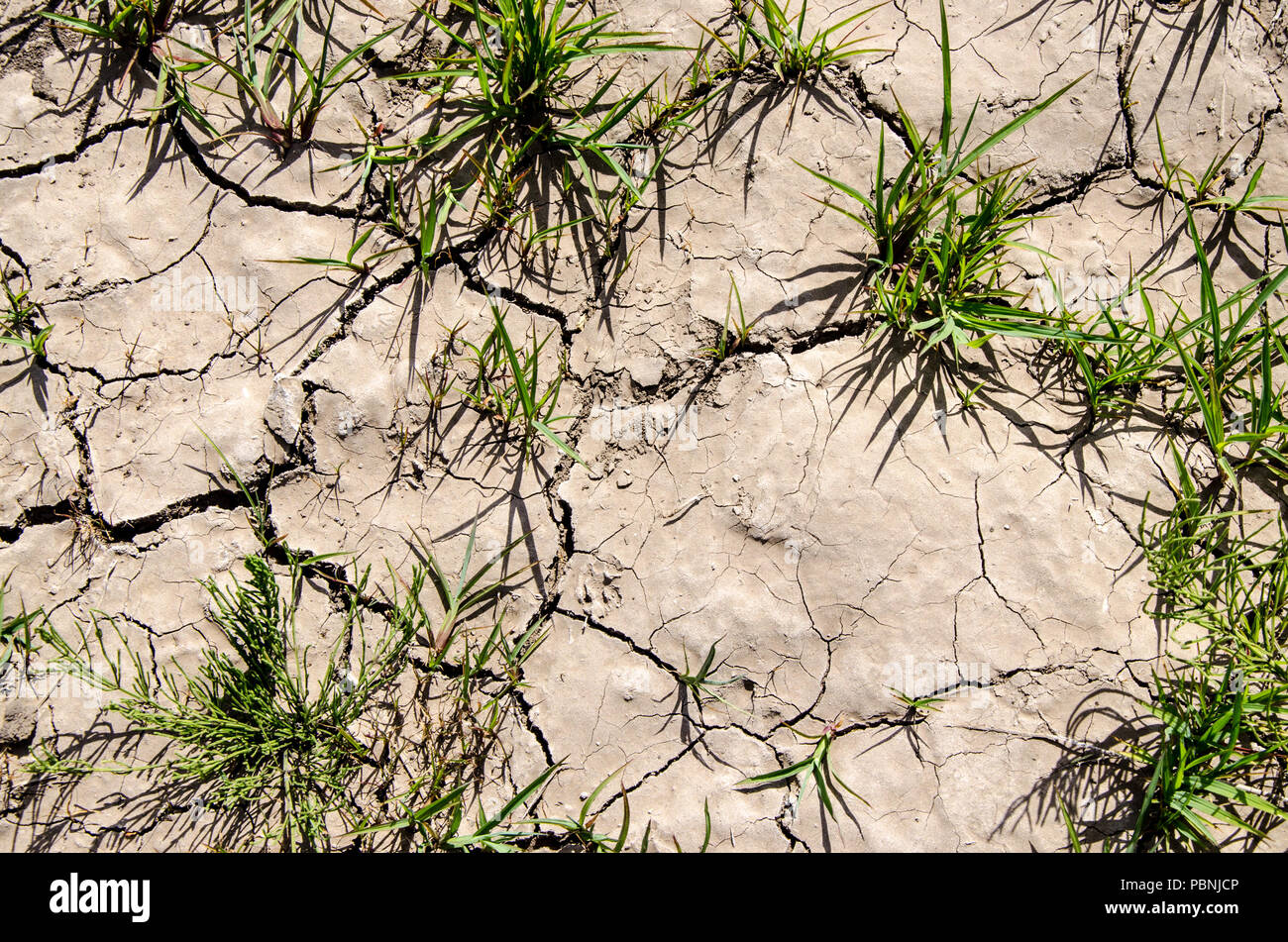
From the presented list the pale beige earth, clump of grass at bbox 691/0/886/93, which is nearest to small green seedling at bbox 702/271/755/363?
the pale beige earth

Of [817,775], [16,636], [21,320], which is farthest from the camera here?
[21,320]

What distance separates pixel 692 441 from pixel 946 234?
843 millimetres

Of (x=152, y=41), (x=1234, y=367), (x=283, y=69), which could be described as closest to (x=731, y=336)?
(x=1234, y=367)

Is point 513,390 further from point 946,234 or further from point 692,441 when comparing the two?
point 946,234

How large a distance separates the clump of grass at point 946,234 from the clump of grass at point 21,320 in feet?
6.89

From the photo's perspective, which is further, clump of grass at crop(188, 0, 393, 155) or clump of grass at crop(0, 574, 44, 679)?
clump of grass at crop(188, 0, 393, 155)

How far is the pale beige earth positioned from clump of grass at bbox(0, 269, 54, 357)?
0.04 m

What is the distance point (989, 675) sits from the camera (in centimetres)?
202

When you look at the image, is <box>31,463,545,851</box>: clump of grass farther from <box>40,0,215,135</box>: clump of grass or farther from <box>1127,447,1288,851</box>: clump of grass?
<box>1127,447,1288,851</box>: clump of grass

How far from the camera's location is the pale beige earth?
2021 mm

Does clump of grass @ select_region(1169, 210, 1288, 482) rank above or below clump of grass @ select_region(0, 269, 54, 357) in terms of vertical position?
below

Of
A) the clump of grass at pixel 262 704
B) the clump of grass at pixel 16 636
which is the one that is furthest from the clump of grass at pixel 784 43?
the clump of grass at pixel 16 636

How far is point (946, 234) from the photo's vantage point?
2102 mm
